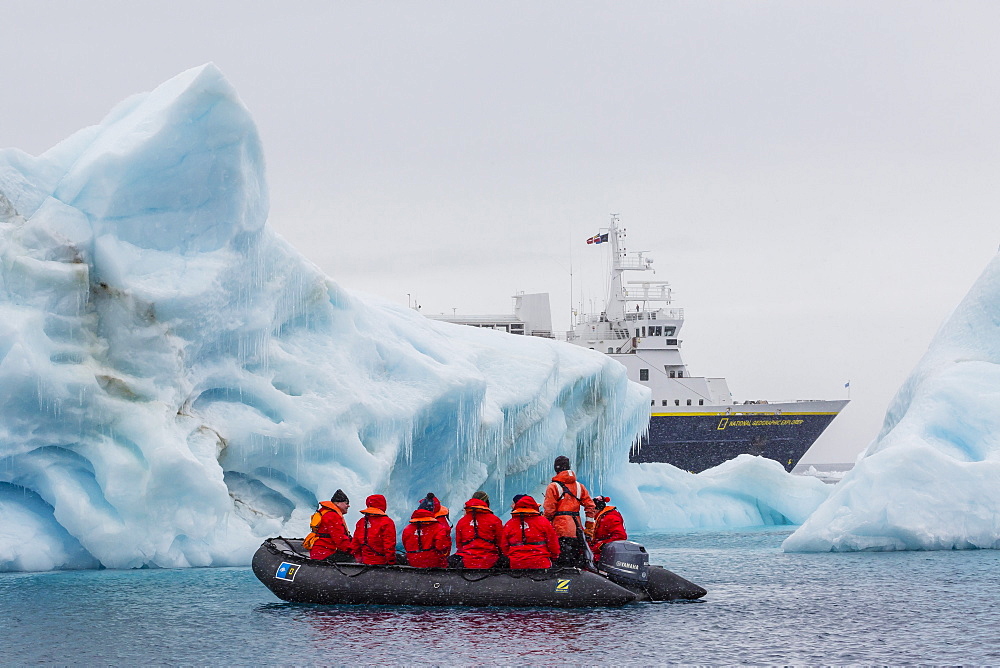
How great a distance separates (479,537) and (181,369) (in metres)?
7.65

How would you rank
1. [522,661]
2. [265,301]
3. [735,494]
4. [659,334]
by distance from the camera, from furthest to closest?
1. [659,334]
2. [735,494]
3. [265,301]
4. [522,661]

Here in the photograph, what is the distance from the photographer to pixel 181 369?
65.1ft

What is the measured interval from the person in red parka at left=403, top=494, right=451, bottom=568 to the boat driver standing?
5.11 ft

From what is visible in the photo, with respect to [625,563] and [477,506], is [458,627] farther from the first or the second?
[625,563]

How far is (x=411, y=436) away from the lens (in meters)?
23.1

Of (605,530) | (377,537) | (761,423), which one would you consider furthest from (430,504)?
(761,423)

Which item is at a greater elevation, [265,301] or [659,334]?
[659,334]

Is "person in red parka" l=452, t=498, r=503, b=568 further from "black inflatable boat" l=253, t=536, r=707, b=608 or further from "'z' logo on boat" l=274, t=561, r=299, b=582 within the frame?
"'z' logo on boat" l=274, t=561, r=299, b=582

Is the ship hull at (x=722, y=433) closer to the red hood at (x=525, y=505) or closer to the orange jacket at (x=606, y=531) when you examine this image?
the orange jacket at (x=606, y=531)

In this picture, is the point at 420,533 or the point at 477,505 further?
the point at 420,533

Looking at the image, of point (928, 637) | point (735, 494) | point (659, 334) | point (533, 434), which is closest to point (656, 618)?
point (928, 637)

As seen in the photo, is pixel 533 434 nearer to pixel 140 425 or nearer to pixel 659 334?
pixel 140 425

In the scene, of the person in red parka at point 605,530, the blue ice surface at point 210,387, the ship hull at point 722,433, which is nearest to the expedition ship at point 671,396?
→ the ship hull at point 722,433

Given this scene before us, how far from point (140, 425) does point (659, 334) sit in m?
40.0
